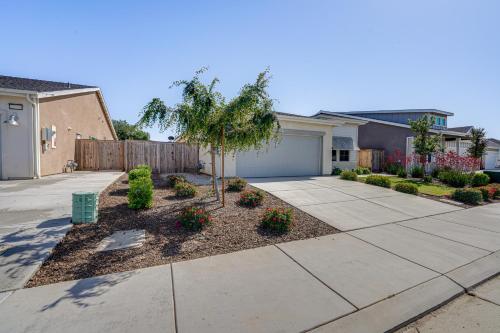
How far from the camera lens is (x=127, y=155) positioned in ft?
46.8

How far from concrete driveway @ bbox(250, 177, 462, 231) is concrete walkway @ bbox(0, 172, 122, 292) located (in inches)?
207

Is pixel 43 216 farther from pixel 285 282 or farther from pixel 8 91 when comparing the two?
pixel 8 91

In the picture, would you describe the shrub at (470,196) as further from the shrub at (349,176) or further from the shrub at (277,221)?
the shrub at (277,221)

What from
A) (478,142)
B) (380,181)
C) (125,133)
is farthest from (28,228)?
(125,133)

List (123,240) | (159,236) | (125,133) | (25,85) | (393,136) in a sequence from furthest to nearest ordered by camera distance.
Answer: (125,133), (393,136), (25,85), (159,236), (123,240)

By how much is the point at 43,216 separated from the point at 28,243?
1.43m

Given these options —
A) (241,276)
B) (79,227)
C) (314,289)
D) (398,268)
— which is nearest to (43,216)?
(79,227)

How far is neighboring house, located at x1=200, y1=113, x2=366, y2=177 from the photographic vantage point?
11953mm

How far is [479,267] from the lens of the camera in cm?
360

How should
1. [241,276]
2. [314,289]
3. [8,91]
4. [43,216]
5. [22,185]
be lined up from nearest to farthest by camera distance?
[314,289] < [241,276] < [43,216] < [22,185] < [8,91]

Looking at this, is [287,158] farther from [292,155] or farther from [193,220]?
[193,220]

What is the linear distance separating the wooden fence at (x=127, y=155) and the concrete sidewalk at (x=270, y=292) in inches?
485

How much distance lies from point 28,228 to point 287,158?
10835mm

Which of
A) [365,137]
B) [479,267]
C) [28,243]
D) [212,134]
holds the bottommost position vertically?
[479,267]
